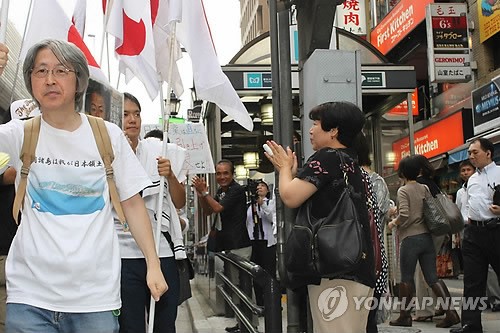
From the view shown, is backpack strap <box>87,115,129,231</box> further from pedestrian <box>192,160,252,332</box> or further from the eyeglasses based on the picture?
pedestrian <box>192,160,252,332</box>

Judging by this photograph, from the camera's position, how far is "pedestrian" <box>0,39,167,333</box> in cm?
248

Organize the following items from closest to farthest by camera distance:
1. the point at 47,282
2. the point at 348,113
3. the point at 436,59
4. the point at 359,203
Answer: the point at 47,282
the point at 359,203
the point at 348,113
the point at 436,59

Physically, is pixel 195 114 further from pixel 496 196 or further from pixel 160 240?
pixel 160 240

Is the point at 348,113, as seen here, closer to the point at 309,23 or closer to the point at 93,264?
the point at 309,23

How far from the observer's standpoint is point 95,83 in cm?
361

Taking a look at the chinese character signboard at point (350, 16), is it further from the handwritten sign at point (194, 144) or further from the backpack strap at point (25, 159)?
the backpack strap at point (25, 159)

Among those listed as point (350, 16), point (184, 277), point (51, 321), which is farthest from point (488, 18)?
point (51, 321)

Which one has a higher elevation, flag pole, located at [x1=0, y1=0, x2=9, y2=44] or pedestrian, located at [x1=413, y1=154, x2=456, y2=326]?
flag pole, located at [x1=0, y1=0, x2=9, y2=44]

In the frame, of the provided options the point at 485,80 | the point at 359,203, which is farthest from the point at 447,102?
the point at 359,203

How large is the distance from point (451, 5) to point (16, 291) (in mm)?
16376

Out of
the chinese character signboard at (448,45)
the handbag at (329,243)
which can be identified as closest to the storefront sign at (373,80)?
the handbag at (329,243)

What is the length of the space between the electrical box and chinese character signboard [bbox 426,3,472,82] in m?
11.5

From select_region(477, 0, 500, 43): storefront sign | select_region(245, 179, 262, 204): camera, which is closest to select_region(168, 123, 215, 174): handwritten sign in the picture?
select_region(245, 179, 262, 204): camera

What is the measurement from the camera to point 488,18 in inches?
667
